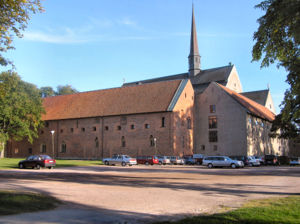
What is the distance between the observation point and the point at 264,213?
876cm

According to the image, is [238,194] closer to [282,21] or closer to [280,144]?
[282,21]

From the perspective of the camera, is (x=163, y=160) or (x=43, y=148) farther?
(x=43, y=148)

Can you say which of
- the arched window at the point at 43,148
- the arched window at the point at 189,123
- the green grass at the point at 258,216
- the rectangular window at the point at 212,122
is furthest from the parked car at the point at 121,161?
the green grass at the point at 258,216

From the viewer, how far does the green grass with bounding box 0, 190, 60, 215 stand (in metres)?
8.99

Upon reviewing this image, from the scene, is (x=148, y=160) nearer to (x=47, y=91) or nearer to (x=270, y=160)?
(x=270, y=160)

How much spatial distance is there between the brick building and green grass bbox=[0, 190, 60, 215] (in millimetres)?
39462

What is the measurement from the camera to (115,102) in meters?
58.4

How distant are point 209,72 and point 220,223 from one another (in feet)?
243

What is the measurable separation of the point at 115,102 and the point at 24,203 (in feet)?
161

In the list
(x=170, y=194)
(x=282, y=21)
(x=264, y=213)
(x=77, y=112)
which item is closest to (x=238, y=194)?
(x=170, y=194)

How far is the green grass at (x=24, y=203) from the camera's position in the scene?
8992 millimetres

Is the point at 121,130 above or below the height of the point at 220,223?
above

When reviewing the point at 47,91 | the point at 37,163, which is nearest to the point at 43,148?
the point at 37,163

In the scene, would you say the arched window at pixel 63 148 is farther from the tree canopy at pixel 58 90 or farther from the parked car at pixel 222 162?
the tree canopy at pixel 58 90
